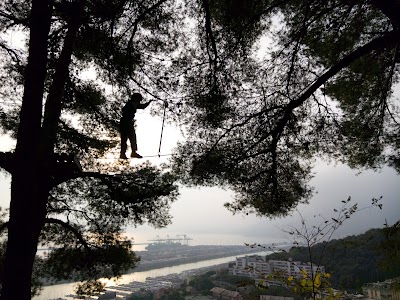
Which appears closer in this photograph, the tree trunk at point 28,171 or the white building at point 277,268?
the tree trunk at point 28,171

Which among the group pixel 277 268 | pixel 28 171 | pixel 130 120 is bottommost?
pixel 277 268

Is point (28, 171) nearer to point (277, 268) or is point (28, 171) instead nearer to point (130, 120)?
point (130, 120)

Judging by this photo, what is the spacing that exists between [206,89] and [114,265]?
Result: 311 cm

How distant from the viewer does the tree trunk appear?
2283 mm

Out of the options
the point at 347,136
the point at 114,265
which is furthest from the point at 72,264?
the point at 347,136

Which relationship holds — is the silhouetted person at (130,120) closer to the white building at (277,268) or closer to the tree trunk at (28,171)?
the tree trunk at (28,171)

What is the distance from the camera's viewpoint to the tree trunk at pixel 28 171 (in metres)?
2.28

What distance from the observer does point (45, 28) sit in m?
2.52

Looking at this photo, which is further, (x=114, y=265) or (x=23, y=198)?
(x=114, y=265)

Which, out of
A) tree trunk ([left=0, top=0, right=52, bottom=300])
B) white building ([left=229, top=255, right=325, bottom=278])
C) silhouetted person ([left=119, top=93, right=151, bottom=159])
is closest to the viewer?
tree trunk ([left=0, top=0, right=52, bottom=300])

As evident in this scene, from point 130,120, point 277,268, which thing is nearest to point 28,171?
point 130,120

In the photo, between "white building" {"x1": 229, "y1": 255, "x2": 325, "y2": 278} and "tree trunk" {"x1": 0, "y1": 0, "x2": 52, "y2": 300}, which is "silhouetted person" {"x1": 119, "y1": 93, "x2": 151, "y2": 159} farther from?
"white building" {"x1": 229, "y1": 255, "x2": 325, "y2": 278}

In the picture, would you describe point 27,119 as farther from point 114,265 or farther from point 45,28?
point 114,265

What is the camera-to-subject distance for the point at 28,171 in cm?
243
